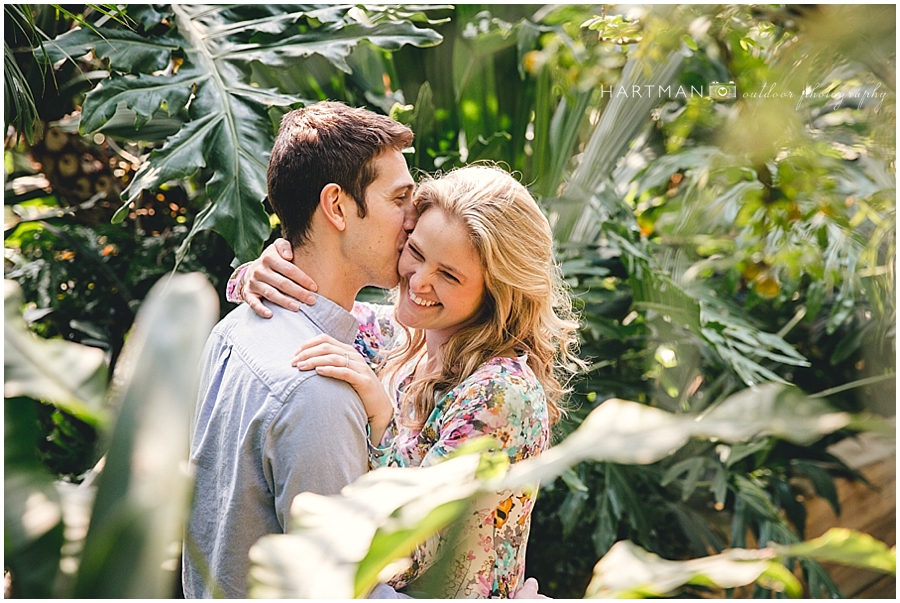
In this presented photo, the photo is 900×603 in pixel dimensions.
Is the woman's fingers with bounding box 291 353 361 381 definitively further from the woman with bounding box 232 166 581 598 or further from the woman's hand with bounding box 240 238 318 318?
the woman's hand with bounding box 240 238 318 318

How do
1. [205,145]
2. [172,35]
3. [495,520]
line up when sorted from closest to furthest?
[495,520] → [205,145] → [172,35]

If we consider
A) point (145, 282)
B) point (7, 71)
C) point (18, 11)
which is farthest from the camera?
point (145, 282)

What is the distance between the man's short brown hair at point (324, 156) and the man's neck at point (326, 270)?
0.10ft

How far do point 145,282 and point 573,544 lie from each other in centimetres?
170

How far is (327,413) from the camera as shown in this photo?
45.1 inches

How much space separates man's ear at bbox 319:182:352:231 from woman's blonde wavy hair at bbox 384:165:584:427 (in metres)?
0.15

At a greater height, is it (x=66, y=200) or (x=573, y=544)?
(x=66, y=200)

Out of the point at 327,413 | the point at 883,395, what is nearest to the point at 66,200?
the point at 327,413

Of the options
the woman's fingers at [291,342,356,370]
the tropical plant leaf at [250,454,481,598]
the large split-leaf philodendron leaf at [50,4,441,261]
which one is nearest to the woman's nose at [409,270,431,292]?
the woman's fingers at [291,342,356,370]

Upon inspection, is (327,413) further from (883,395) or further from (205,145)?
(883,395)

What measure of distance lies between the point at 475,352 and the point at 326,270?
30 centimetres

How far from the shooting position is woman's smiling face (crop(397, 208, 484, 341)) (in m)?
1.36

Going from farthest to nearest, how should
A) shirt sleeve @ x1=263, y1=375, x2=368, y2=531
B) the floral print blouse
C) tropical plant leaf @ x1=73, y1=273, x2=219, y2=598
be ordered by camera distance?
the floral print blouse, shirt sleeve @ x1=263, y1=375, x2=368, y2=531, tropical plant leaf @ x1=73, y1=273, x2=219, y2=598

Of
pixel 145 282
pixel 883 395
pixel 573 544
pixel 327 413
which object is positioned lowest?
pixel 573 544
